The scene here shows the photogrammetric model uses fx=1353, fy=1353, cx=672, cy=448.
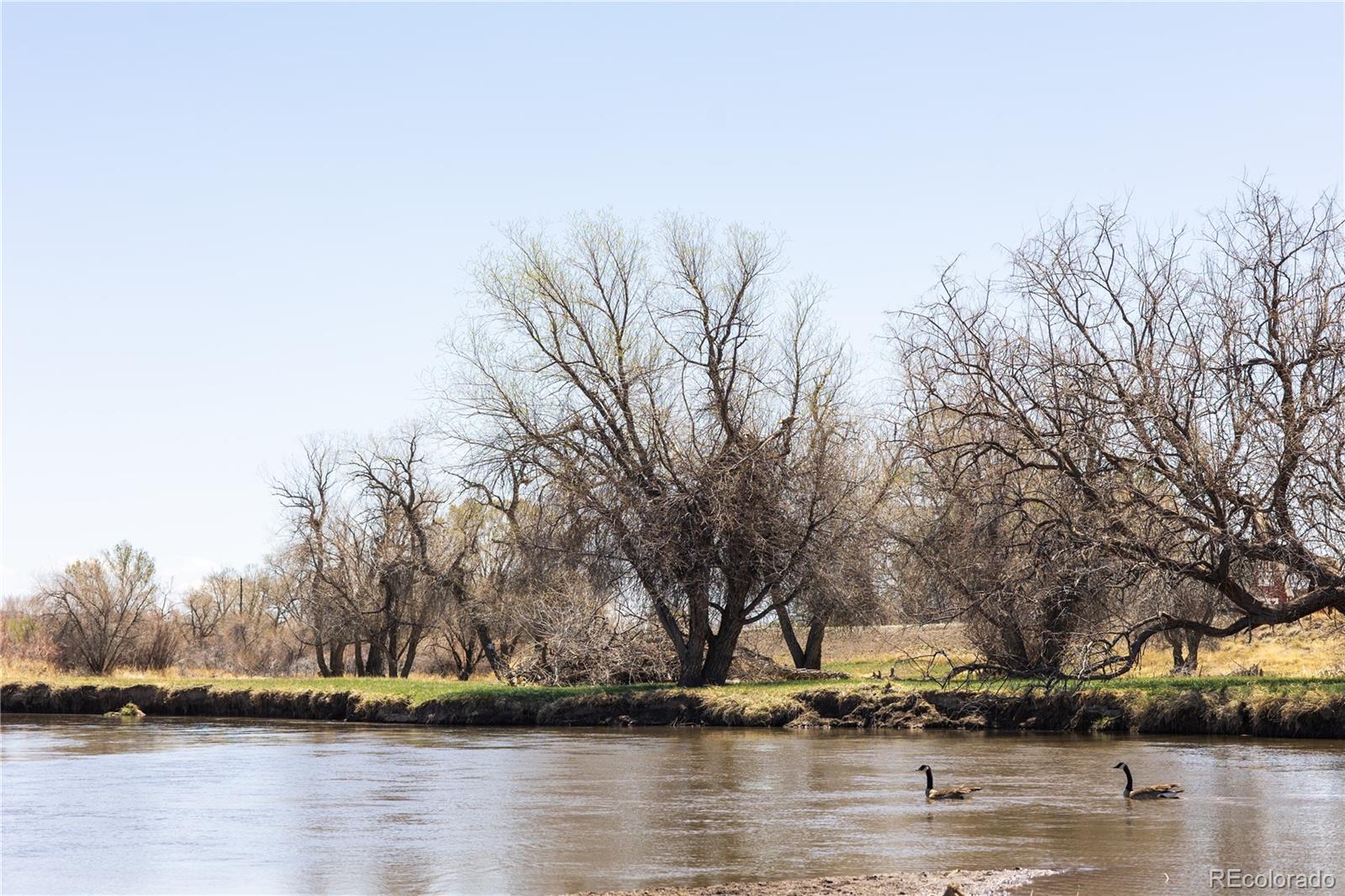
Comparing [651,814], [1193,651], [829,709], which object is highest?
[1193,651]

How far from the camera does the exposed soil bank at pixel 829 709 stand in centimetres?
2631

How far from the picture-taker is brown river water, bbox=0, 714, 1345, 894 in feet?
43.2

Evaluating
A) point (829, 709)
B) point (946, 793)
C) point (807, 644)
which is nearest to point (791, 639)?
point (807, 644)

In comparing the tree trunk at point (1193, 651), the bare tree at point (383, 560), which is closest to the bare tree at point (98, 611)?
the bare tree at point (383, 560)

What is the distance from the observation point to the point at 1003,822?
1595cm

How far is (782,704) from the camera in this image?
32.1 metres

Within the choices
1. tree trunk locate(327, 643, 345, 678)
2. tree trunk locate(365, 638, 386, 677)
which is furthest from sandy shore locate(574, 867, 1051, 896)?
tree trunk locate(327, 643, 345, 678)

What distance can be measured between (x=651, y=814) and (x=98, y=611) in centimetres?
4722

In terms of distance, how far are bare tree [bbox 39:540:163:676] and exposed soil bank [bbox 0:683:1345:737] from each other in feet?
52.8

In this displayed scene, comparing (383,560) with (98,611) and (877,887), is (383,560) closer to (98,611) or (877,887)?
(98,611)

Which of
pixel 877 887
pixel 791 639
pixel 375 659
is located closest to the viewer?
pixel 877 887

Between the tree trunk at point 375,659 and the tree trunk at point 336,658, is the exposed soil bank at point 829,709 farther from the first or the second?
the tree trunk at point 336,658

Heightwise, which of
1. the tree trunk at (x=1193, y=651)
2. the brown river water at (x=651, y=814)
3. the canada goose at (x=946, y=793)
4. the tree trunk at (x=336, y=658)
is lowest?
the brown river water at (x=651, y=814)

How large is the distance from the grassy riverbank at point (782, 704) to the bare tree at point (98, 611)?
12404 mm
